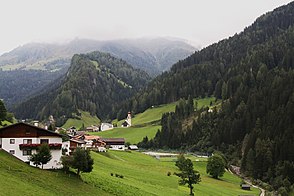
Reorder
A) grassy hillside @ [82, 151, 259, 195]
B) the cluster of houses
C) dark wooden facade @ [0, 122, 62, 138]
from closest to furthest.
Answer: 1. the cluster of houses
2. grassy hillside @ [82, 151, 259, 195]
3. dark wooden facade @ [0, 122, 62, 138]

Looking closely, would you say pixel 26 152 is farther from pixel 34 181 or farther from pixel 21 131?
pixel 34 181

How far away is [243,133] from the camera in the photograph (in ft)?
546

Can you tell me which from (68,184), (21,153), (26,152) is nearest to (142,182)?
(26,152)

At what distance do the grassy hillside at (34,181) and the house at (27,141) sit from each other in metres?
1.74

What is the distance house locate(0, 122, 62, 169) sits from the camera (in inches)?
2317

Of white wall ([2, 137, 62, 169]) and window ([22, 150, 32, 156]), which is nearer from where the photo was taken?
white wall ([2, 137, 62, 169])

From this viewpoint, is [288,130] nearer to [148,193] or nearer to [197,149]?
[197,149]

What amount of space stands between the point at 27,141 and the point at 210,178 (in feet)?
199

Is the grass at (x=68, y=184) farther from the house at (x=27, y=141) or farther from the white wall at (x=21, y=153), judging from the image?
the house at (x=27, y=141)

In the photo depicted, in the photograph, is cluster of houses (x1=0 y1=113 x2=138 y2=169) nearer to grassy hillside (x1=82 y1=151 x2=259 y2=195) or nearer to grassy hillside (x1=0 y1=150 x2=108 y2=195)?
grassy hillside (x1=0 y1=150 x2=108 y2=195)

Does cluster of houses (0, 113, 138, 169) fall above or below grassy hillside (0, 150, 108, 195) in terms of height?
above

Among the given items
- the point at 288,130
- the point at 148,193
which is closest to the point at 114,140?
the point at 288,130

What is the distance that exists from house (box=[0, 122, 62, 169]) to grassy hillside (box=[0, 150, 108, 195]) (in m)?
1.74

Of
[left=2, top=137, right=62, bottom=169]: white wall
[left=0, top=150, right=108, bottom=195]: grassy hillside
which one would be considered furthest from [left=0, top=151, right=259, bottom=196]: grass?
[left=2, top=137, right=62, bottom=169]: white wall
